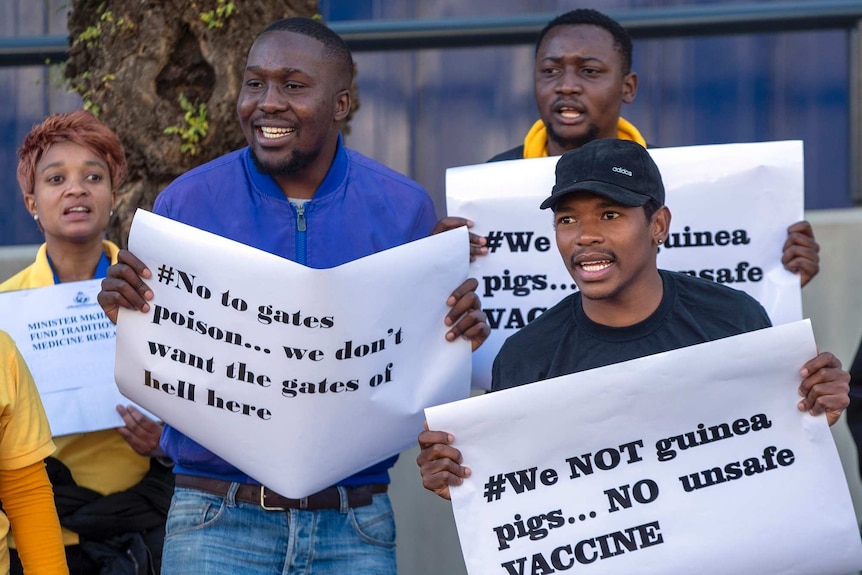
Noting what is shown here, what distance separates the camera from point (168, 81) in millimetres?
5086

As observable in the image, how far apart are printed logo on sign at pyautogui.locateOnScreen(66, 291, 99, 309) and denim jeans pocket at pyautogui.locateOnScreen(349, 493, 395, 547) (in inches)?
45.9

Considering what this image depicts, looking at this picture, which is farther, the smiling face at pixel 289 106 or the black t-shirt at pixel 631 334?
the smiling face at pixel 289 106

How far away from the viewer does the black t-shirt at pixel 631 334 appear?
11.5 feet

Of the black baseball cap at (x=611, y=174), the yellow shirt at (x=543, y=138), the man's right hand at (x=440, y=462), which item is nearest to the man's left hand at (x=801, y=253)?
the yellow shirt at (x=543, y=138)

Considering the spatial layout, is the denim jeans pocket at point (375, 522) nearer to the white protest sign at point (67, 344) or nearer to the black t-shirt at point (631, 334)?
the black t-shirt at point (631, 334)

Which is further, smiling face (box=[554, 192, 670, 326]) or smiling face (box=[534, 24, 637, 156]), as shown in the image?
smiling face (box=[534, 24, 637, 156])

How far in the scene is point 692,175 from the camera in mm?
4363

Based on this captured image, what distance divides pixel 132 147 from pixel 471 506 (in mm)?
2250

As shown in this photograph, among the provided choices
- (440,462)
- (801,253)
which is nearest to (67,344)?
(440,462)

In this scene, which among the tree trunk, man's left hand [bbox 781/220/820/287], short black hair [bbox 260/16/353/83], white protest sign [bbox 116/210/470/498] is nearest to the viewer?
white protest sign [bbox 116/210/470/498]

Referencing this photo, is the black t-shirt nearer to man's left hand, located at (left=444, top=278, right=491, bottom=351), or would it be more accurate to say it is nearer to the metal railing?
A: man's left hand, located at (left=444, top=278, right=491, bottom=351)

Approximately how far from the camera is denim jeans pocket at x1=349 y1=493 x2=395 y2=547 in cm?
383

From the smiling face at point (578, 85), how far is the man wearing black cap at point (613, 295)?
2.94ft

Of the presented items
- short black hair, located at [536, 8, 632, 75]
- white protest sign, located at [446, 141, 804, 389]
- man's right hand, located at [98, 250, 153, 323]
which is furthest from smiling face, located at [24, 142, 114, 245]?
short black hair, located at [536, 8, 632, 75]
